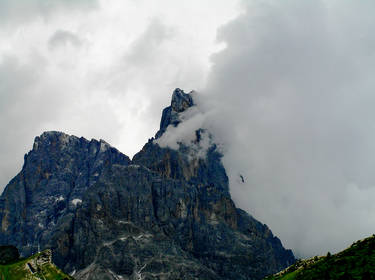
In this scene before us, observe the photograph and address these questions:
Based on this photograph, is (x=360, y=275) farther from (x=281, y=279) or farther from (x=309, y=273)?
(x=281, y=279)

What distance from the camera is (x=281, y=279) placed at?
183875 mm

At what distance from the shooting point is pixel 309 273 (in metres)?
158

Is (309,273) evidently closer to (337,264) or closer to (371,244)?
(337,264)

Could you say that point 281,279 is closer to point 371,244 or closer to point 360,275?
point 371,244

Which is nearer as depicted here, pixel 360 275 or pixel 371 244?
pixel 360 275

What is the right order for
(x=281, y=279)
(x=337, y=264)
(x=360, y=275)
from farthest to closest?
(x=281, y=279) → (x=337, y=264) → (x=360, y=275)

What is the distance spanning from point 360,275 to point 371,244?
1114 inches

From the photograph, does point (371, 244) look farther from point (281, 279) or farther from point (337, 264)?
point (281, 279)

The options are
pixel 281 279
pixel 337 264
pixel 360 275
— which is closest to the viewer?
pixel 360 275

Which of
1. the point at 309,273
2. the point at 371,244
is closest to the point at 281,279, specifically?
the point at 309,273

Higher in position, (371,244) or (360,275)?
(371,244)

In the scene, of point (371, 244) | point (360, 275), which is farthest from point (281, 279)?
point (360, 275)

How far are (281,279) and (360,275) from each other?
54.9m

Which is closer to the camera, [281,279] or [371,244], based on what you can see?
[371,244]
